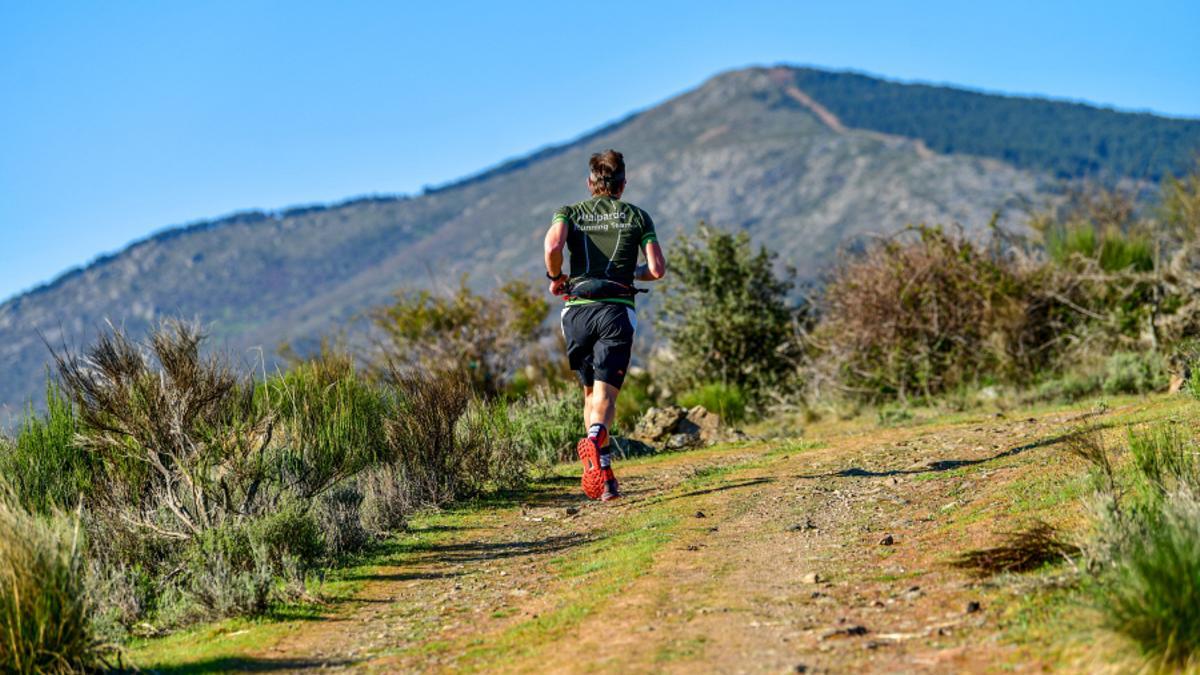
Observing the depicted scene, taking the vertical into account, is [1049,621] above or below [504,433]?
below

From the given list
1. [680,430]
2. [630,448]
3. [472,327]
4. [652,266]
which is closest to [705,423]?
[680,430]

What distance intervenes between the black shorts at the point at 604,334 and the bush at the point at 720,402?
7809 millimetres

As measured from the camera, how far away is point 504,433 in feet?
34.5

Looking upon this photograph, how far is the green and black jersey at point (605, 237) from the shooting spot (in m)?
8.54

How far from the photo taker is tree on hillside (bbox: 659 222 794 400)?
67.4 ft

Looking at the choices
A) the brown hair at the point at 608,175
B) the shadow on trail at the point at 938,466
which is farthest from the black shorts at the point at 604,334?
the shadow on trail at the point at 938,466

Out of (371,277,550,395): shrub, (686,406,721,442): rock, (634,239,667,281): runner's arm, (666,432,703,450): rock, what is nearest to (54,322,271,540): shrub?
(634,239,667,281): runner's arm

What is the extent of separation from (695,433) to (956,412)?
3.35 m

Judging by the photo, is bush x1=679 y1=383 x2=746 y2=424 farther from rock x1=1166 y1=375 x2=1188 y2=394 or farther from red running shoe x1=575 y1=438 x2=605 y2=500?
red running shoe x1=575 y1=438 x2=605 y2=500

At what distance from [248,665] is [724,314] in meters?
16.0

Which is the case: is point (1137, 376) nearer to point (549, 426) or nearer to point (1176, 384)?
point (1176, 384)

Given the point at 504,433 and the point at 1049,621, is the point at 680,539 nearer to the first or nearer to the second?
the point at 1049,621

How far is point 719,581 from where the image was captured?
225 inches

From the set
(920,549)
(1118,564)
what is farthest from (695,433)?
(1118,564)
